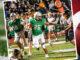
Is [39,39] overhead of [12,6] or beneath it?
beneath

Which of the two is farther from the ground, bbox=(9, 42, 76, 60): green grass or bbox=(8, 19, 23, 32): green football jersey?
bbox=(8, 19, 23, 32): green football jersey

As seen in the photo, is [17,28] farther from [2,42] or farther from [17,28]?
[2,42]

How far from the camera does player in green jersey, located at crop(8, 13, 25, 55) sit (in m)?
3.88

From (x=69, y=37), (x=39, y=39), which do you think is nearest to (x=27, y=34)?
(x=39, y=39)

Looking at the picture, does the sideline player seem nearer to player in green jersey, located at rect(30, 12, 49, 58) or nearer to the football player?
player in green jersey, located at rect(30, 12, 49, 58)

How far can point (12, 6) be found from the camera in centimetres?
386

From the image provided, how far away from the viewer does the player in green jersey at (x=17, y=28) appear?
3.88m

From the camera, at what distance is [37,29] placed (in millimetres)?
3898

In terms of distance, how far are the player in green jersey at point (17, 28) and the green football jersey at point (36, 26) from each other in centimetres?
22

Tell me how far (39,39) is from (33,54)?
31 cm

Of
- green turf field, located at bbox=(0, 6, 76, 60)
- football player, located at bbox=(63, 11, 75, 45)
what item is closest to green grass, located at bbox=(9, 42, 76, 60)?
green turf field, located at bbox=(0, 6, 76, 60)

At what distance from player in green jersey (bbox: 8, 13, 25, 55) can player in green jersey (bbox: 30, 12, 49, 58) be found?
0.23 m

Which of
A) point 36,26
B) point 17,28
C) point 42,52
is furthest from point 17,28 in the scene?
point 42,52

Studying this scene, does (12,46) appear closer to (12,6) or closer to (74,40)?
(12,6)
